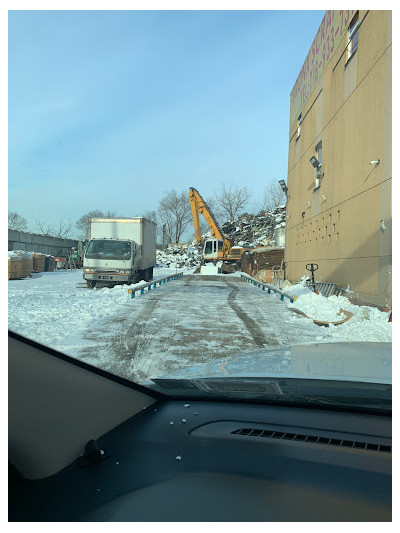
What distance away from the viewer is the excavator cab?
4047cm

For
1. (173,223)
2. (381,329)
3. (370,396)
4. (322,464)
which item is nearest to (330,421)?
(370,396)

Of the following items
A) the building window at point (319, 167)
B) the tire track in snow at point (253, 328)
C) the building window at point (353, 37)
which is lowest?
the tire track in snow at point (253, 328)

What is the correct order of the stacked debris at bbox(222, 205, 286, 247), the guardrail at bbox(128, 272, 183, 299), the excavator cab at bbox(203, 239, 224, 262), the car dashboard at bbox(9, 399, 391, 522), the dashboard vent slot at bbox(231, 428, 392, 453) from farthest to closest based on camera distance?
the stacked debris at bbox(222, 205, 286, 247)
the excavator cab at bbox(203, 239, 224, 262)
the guardrail at bbox(128, 272, 183, 299)
the dashboard vent slot at bbox(231, 428, 392, 453)
the car dashboard at bbox(9, 399, 391, 522)

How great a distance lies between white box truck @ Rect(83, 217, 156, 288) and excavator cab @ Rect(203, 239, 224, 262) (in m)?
17.0

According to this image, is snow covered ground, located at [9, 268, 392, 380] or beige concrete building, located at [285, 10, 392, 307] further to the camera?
beige concrete building, located at [285, 10, 392, 307]

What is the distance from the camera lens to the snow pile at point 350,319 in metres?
8.02

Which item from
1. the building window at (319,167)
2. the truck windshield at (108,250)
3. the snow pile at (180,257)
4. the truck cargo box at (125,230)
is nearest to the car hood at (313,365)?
the building window at (319,167)

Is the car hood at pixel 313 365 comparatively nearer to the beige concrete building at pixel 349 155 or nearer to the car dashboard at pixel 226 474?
the car dashboard at pixel 226 474

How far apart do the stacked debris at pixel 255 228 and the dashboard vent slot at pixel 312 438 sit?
46713 millimetres

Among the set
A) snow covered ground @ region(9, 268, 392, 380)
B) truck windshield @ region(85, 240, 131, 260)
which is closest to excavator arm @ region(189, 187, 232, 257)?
truck windshield @ region(85, 240, 131, 260)

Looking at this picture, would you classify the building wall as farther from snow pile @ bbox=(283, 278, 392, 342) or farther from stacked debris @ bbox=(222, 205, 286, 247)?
snow pile @ bbox=(283, 278, 392, 342)
